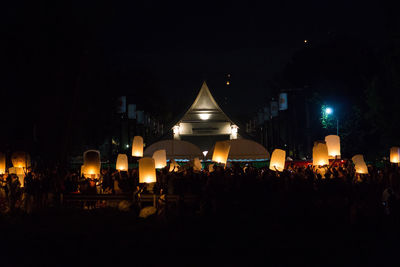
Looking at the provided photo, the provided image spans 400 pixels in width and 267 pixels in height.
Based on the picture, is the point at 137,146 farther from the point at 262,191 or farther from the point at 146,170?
the point at 262,191

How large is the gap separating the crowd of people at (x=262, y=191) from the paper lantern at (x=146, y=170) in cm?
28

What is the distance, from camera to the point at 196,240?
8.11 m

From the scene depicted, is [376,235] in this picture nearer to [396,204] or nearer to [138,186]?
[396,204]

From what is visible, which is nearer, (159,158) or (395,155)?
(159,158)

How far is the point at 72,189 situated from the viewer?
1178cm


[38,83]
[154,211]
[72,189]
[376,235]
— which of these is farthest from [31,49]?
[376,235]

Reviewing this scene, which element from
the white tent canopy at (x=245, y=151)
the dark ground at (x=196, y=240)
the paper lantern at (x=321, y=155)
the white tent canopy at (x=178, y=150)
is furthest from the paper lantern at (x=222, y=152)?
the white tent canopy at (x=178, y=150)

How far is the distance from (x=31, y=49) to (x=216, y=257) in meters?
19.2

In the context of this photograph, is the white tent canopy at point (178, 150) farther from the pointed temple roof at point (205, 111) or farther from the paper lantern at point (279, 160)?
the pointed temple roof at point (205, 111)

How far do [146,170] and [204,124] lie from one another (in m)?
19.8

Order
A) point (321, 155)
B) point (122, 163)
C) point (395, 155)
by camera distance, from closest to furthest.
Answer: point (321, 155)
point (122, 163)
point (395, 155)

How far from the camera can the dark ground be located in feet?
22.8

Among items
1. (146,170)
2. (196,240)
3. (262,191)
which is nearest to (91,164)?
(146,170)

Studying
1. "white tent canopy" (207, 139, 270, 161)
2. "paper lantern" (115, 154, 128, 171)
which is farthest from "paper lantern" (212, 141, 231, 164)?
"white tent canopy" (207, 139, 270, 161)
